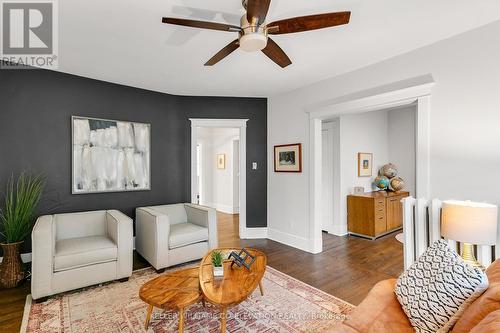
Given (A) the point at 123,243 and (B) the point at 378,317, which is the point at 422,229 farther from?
(A) the point at 123,243

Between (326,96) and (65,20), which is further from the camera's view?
(326,96)

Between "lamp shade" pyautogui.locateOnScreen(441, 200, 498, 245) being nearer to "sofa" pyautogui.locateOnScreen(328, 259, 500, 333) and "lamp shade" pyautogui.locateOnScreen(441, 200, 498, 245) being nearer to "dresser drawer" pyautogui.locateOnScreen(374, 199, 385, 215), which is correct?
"sofa" pyautogui.locateOnScreen(328, 259, 500, 333)

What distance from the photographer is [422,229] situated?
2535 mm

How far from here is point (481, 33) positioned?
7.63 feet

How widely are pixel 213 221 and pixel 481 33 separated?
139 inches

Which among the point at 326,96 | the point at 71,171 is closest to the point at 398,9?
the point at 326,96

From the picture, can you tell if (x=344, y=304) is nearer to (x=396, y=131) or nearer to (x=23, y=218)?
(x=23, y=218)

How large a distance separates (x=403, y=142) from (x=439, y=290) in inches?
198

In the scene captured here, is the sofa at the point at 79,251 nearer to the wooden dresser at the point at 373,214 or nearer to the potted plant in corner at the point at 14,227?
the potted plant in corner at the point at 14,227

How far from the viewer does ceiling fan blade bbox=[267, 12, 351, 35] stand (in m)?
1.65

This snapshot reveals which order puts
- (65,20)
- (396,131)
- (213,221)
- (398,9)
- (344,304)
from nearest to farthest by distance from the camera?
(398,9), (65,20), (344,304), (213,221), (396,131)

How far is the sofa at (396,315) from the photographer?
3.40ft

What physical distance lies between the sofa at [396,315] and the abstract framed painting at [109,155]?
142 inches

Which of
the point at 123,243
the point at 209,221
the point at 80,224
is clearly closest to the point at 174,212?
the point at 209,221
